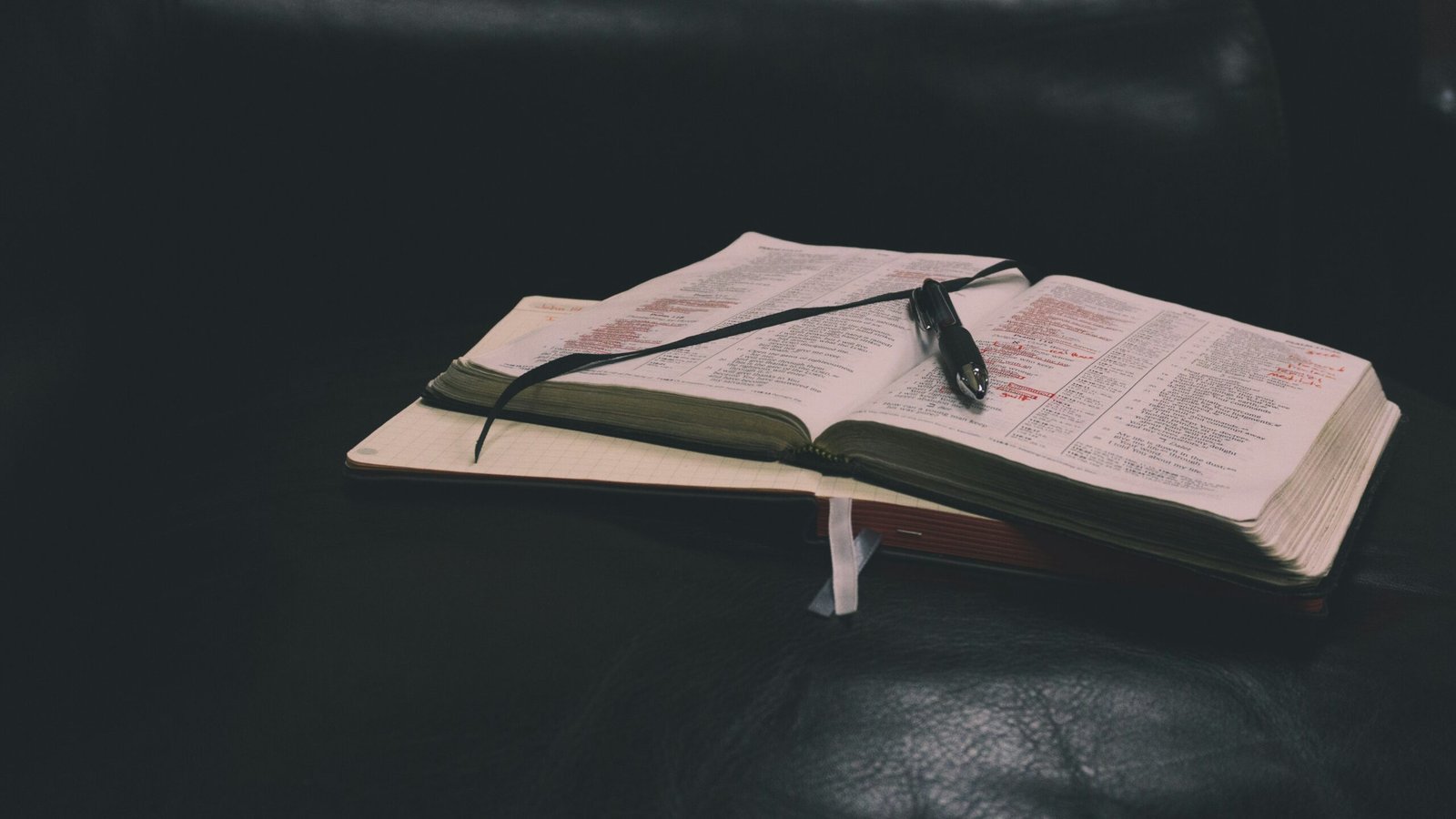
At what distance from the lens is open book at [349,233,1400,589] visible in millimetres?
505

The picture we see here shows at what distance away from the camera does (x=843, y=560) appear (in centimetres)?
54

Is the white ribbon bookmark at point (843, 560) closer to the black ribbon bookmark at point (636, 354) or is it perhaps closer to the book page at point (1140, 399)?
the book page at point (1140, 399)

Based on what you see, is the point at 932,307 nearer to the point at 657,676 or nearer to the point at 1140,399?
the point at 1140,399

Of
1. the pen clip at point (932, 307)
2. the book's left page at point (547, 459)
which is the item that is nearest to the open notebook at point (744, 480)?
the book's left page at point (547, 459)

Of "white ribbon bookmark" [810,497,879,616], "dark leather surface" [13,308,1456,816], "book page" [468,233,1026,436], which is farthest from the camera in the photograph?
"book page" [468,233,1026,436]

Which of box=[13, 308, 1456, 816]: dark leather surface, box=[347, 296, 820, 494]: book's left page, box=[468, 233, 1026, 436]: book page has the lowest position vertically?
box=[13, 308, 1456, 816]: dark leather surface

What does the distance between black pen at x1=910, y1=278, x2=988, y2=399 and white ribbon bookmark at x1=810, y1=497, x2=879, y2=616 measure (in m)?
0.10

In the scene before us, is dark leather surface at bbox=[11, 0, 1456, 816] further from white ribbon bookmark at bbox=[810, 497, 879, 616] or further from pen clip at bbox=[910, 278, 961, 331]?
pen clip at bbox=[910, 278, 961, 331]

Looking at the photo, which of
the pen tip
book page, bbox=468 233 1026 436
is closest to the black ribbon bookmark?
book page, bbox=468 233 1026 436

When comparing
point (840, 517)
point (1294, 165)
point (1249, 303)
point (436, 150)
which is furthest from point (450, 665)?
point (1294, 165)

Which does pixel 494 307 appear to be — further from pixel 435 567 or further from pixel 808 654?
pixel 808 654

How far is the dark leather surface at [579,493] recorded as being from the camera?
44cm

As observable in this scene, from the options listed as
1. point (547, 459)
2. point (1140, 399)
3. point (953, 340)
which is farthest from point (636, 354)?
point (1140, 399)

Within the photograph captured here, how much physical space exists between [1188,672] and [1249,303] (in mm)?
773
